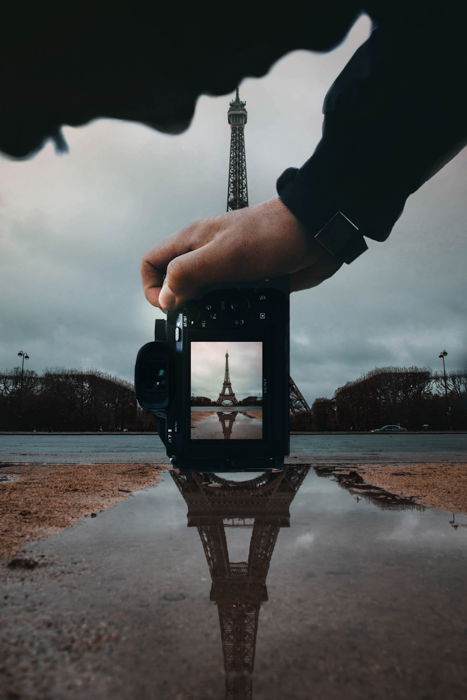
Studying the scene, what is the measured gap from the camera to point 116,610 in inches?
45.5

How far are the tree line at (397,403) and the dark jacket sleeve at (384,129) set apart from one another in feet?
107

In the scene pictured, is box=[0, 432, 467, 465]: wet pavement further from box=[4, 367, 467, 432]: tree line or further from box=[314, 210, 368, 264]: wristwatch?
box=[4, 367, 467, 432]: tree line

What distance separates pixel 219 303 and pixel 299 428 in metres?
30.1

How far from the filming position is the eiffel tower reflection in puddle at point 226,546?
3.11 feet

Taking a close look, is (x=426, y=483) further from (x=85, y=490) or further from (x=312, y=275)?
(x=312, y=275)

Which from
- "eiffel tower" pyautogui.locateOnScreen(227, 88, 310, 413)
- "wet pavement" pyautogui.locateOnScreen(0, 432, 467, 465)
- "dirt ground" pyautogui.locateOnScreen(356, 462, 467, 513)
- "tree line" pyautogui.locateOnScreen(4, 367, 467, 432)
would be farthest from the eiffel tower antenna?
"dirt ground" pyautogui.locateOnScreen(356, 462, 467, 513)

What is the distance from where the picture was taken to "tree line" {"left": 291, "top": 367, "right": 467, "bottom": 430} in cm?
3469

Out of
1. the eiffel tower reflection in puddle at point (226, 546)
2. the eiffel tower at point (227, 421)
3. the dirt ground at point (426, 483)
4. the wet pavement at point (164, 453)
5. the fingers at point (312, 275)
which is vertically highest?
the fingers at point (312, 275)

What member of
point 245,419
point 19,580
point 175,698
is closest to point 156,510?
point 245,419

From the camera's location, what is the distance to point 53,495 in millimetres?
3295

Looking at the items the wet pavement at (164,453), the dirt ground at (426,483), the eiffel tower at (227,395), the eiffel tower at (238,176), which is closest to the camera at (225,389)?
the eiffel tower at (227,395)

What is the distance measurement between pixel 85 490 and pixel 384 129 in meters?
3.12

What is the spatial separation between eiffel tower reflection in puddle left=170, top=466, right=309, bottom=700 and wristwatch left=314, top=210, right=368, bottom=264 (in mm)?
890

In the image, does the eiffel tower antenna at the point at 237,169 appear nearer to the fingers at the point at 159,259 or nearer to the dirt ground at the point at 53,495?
the dirt ground at the point at 53,495
